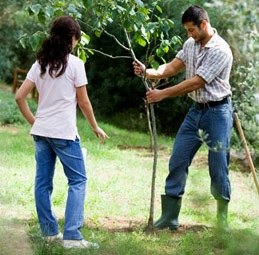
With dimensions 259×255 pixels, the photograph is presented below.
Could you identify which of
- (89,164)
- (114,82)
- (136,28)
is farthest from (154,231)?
(114,82)

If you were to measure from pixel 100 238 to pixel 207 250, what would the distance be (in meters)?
0.83

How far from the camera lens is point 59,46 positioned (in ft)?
14.8

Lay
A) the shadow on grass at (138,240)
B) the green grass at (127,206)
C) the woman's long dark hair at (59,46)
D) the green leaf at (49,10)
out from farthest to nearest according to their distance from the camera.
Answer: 1. the green leaf at (49,10)
2. the shadow on grass at (138,240)
3. the woman's long dark hair at (59,46)
4. the green grass at (127,206)

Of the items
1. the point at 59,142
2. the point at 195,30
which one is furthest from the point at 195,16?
the point at 59,142

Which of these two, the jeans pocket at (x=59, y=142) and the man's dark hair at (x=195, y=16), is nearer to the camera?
the jeans pocket at (x=59, y=142)

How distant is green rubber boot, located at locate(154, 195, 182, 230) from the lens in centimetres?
559

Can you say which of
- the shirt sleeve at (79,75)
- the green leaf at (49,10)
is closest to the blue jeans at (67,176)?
the shirt sleeve at (79,75)

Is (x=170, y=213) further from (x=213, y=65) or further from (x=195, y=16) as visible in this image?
(x=195, y=16)

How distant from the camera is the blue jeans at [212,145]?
5199 millimetres

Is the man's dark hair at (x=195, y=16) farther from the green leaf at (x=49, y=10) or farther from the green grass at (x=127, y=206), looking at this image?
the green grass at (x=127, y=206)

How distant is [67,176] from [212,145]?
50.9 inches

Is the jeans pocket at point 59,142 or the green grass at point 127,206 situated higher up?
the jeans pocket at point 59,142

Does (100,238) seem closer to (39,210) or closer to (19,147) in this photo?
(39,210)

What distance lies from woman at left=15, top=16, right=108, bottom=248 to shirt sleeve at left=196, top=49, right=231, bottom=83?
0.98 meters
